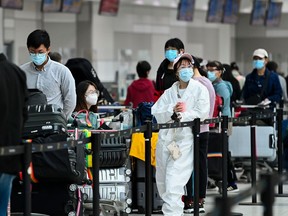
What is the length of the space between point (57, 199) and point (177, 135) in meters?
1.49

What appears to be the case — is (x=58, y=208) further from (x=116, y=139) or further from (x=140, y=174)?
(x=140, y=174)

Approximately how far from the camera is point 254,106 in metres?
14.9

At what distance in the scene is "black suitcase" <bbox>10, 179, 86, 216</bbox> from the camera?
904cm

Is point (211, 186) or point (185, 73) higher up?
point (185, 73)

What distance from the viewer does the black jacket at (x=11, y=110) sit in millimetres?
7199

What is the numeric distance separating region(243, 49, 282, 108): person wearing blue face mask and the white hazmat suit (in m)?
5.01

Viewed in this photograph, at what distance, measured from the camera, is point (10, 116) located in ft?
23.8

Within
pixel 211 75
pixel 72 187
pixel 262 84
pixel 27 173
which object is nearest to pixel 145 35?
pixel 262 84

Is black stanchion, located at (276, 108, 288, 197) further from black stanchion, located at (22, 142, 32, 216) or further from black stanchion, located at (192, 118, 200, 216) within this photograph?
black stanchion, located at (22, 142, 32, 216)

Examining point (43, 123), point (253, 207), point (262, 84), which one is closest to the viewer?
point (43, 123)

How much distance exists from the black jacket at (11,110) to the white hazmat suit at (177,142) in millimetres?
2682

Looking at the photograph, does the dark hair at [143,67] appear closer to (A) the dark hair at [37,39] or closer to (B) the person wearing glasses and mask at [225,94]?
(B) the person wearing glasses and mask at [225,94]

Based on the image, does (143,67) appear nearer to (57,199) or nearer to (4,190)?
(57,199)

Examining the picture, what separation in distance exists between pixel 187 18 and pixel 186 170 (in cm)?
2220
